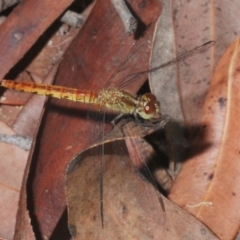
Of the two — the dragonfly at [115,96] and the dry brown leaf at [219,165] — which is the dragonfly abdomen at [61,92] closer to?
the dragonfly at [115,96]

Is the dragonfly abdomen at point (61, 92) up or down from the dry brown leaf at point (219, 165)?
up

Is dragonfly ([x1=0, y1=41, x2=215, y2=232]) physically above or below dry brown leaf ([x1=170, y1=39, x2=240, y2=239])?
above

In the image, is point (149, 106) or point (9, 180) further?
point (9, 180)

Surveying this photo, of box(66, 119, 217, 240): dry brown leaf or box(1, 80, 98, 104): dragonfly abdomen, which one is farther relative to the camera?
box(1, 80, 98, 104): dragonfly abdomen

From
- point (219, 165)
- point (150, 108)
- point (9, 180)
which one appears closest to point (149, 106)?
point (150, 108)

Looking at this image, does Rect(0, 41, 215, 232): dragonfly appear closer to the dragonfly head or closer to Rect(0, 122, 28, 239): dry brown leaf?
the dragonfly head

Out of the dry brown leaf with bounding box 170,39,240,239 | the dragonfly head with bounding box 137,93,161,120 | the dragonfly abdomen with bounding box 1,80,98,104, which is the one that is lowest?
the dry brown leaf with bounding box 170,39,240,239

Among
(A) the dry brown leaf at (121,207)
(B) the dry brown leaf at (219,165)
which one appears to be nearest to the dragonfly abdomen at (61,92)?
(A) the dry brown leaf at (121,207)

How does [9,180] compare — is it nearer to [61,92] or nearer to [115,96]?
[61,92]

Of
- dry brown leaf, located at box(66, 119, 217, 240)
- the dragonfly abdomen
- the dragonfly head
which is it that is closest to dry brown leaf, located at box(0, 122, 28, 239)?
the dragonfly abdomen
